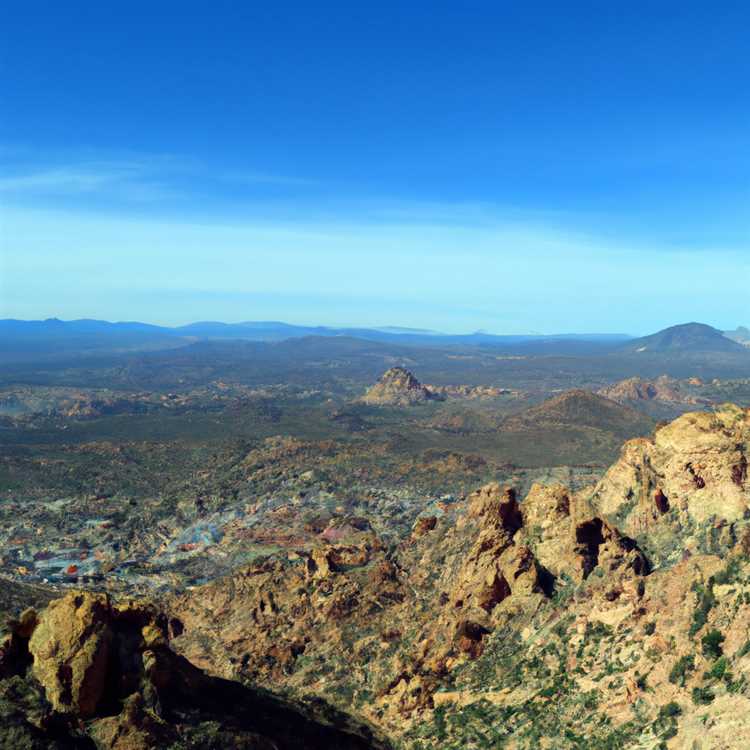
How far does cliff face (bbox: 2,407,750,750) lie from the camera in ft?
88.5

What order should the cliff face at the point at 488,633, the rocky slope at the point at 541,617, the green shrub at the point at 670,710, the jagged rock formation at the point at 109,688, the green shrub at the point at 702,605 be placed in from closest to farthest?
the jagged rock formation at the point at 109,688 → the cliff face at the point at 488,633 → the green shrub at the point at 670,710 → the rocky slope at the point at 541,617 → the green shrub at the point at 702,605

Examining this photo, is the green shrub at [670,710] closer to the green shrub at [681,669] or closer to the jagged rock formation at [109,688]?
the green shrub at [681,669]

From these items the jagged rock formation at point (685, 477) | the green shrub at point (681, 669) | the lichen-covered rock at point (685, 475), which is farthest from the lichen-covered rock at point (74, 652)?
the lichen-covered rock at point (685, 475)

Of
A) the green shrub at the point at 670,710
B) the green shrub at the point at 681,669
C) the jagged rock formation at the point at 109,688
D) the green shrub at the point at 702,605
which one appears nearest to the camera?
the jagged rock formation at the point at 109,688

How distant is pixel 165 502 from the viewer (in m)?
115

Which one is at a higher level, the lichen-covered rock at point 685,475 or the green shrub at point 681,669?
the lichen-covered rock at point 685,475

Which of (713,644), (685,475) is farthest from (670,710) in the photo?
(685,475)

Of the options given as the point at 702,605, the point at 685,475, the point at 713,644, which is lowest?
the point at 713,644

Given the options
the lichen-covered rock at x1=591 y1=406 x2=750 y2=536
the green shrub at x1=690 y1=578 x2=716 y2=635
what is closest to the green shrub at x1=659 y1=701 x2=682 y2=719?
the green shrub at x1=690 y1=578 x2=716 y2=635

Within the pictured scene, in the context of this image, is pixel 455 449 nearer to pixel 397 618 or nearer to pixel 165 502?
pixel 165 502

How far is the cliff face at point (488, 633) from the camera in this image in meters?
27.0

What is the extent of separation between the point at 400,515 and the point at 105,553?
4012cm

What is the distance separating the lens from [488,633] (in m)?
41.9

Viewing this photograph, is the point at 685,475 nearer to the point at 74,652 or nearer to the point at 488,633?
the point at 488,633
